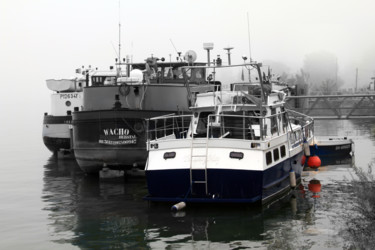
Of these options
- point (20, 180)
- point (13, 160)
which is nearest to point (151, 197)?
point (20, 180)

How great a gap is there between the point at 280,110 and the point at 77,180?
9173 millimetres

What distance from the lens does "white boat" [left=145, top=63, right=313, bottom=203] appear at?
16859 mm

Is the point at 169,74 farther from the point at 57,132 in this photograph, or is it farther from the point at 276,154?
the point at 276,154

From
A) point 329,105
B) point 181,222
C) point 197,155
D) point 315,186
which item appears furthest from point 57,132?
point 329,105

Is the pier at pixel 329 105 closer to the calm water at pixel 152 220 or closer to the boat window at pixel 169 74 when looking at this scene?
the boat window at pixel 169 74

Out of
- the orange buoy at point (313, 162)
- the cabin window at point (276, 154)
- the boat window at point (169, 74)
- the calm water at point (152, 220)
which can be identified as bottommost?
the calm water at point (152, 220)

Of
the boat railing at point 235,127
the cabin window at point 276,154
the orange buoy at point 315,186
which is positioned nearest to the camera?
A: the cabin window at point 276,154

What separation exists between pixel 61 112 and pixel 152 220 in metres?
19.2

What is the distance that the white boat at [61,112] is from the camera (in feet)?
110

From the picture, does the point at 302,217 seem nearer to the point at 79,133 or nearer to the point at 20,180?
the point at 79,133

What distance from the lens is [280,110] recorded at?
21375mm

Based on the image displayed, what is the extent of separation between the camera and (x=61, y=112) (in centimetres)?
3412

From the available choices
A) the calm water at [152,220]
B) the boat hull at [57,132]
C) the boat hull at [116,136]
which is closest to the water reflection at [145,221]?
the calm water at [152,220]

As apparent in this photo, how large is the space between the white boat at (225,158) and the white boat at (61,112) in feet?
49.1
